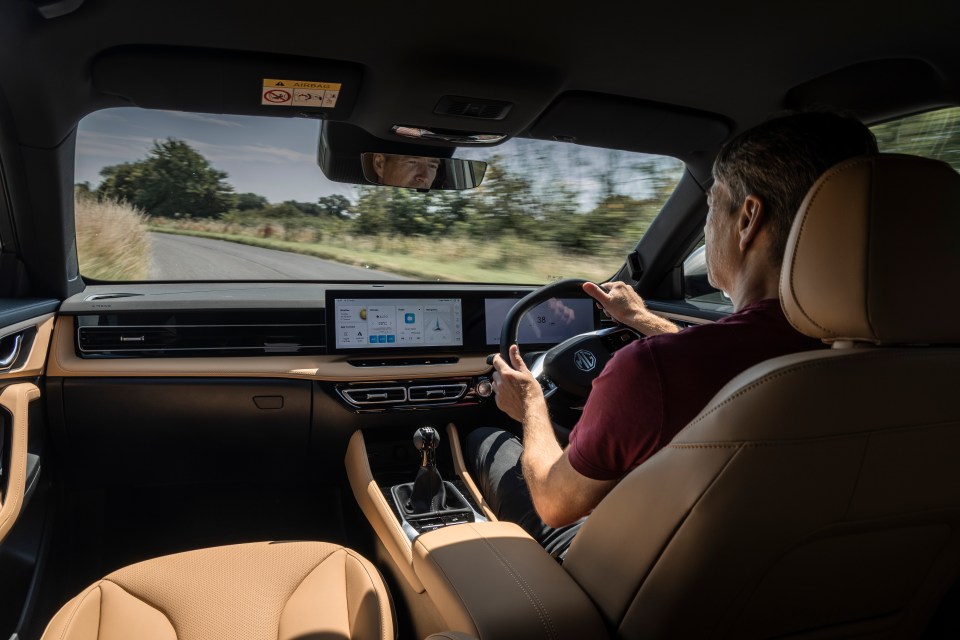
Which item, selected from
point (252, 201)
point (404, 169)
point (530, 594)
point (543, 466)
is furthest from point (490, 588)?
point (252, 201)

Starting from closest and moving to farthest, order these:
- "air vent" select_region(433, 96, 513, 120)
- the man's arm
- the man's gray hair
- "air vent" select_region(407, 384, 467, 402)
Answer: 1. the man's gray hair
2. the man's arm
3. "air vent" select_region(433, 96, 513, 120)
4. "air vent" select_region(407, 384, 467, 402)

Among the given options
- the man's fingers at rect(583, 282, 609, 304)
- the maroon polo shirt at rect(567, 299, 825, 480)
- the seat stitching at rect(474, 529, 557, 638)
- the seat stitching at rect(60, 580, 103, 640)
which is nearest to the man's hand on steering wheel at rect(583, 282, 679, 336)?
the man's fingers at rect(583, 282, 609, 304)

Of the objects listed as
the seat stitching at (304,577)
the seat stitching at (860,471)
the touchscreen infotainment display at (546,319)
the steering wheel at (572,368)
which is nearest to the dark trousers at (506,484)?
the steering wheel at (572,368)

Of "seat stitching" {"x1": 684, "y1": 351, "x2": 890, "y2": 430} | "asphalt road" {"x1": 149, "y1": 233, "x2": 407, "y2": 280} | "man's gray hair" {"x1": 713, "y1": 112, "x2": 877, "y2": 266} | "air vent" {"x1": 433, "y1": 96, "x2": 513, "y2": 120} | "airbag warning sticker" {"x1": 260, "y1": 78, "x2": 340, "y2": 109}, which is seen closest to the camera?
"seat stitching" {"x1": 684, "y1": 351, "x2": 890, "y2": 430}

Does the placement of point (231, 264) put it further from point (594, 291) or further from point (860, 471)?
point (860, 471)

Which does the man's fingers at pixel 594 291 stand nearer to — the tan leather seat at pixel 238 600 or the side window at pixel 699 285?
the tan leather seat at pixel 238 600

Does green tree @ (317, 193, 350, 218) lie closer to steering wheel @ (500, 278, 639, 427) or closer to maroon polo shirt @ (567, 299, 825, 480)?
steering wheel @ (500, 278, 639, 427)

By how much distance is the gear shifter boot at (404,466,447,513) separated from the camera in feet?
8.86

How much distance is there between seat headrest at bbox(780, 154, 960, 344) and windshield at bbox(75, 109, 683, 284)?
2234mm

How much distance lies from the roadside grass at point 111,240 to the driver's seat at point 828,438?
2765 millimetres

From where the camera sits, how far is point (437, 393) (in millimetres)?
3217

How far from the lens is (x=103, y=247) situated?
132 inches

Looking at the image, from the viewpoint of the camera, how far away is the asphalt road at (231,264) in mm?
3574

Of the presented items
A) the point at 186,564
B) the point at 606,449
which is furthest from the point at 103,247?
the point at 606,449
